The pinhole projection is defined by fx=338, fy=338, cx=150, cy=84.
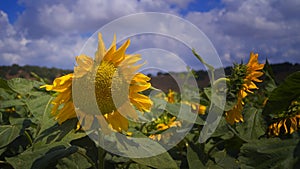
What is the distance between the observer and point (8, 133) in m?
1.46

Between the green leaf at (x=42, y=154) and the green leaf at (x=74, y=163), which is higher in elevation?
the green leaf at (x=42, y=154)

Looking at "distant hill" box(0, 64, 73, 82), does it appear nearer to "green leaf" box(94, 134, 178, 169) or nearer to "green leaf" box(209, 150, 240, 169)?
"green leaf" box(94, 134, 178, 169)

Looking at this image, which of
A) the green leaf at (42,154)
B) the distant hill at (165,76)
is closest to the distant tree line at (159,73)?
the distant hill at (165,76)

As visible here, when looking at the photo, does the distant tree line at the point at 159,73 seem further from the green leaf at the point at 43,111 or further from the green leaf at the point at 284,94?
the green leaf at the point at 284,94

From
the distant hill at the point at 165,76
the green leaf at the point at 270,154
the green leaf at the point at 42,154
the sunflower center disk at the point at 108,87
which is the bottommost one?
the green leaf at the point at 42,154

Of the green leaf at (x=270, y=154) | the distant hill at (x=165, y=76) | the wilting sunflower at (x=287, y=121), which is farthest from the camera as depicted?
the distant hill at (x=165, y=76)

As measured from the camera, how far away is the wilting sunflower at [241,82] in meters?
1.79

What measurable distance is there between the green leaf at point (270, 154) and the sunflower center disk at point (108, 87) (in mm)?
Answer: 467

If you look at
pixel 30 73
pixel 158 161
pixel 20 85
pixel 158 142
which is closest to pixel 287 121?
pixel 158 142

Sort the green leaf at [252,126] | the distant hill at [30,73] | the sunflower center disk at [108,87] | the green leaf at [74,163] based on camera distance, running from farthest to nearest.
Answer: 1. the green leaf at [252,126]
2. the distant hill at [30,73]
3. the green leaf at [74,163]
4. the sunflower center disk at [108,87]

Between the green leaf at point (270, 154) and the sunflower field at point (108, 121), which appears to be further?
the sunflower field at point (108, 121)

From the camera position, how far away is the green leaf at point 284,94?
106 cm

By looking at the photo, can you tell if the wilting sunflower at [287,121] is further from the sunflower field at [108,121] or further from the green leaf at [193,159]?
the green leaf at [193,159]

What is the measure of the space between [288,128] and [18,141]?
145cm
